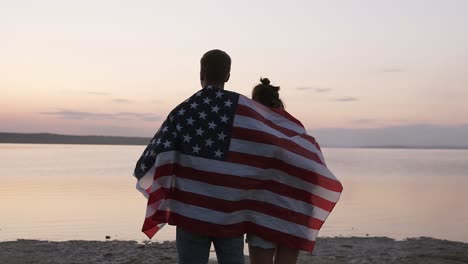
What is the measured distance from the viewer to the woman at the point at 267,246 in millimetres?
4051

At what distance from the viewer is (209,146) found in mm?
3744

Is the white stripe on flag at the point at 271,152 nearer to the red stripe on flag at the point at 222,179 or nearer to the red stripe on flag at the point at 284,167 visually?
the red stripe on flag at the point at 284,167

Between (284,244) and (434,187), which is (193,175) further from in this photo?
(434,187)

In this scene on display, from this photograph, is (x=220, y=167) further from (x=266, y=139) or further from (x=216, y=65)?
(x=216, y=65)

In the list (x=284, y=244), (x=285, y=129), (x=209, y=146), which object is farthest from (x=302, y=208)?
(x=209, y=146)

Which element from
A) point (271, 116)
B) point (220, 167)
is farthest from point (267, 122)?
point (220, 167)

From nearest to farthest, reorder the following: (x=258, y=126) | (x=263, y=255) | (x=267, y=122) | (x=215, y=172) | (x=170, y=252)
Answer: (x=215, y=172) → (x=258, y=126) → (x=267, y=122) → (x=263, y=255) → (x=170, y=252)

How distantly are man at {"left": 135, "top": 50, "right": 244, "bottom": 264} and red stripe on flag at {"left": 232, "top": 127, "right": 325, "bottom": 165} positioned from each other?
11 centimetres

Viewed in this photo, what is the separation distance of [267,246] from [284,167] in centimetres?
54

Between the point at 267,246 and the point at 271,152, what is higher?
the point at 271,152

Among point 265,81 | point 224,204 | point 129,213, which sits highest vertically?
point 265,81

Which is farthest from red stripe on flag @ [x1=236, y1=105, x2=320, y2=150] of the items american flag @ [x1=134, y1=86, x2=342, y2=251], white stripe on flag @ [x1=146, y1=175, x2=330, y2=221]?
white stripe on flag @ [x1=146, y1=175, x2=330, y2=221]

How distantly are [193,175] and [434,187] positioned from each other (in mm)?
34112

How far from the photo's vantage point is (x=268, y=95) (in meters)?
4.44
